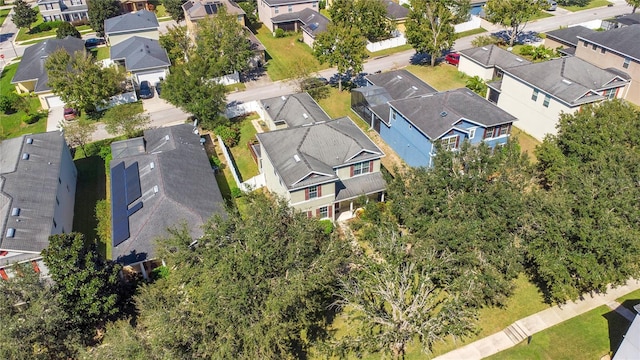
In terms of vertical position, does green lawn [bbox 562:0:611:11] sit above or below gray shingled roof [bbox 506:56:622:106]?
below

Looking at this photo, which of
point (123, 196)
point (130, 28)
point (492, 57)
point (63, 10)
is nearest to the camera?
point (123, 196)

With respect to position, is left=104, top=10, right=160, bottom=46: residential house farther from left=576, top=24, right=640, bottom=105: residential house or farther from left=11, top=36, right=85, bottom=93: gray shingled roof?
left=576, top=24, right=640, bottom=105: residential house

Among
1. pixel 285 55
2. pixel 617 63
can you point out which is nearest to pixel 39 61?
pixel 285 55

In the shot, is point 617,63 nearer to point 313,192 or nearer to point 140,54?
point 313,192

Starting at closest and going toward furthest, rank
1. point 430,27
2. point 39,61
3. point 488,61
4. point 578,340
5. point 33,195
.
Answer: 1. point 578,340
2. point 33,195
3. point 488,61
4. point 430,27
5. point 39,61

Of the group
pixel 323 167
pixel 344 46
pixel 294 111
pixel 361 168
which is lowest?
pixel 361 168

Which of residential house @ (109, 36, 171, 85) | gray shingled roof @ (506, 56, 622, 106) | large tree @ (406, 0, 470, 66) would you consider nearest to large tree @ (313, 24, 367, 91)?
large tree @ (406, 0, 470, 66)

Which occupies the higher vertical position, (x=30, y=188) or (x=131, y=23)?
(x=131, y=23)

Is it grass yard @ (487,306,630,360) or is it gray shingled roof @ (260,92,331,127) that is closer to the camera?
grass yard @ (487,306,630,360)
